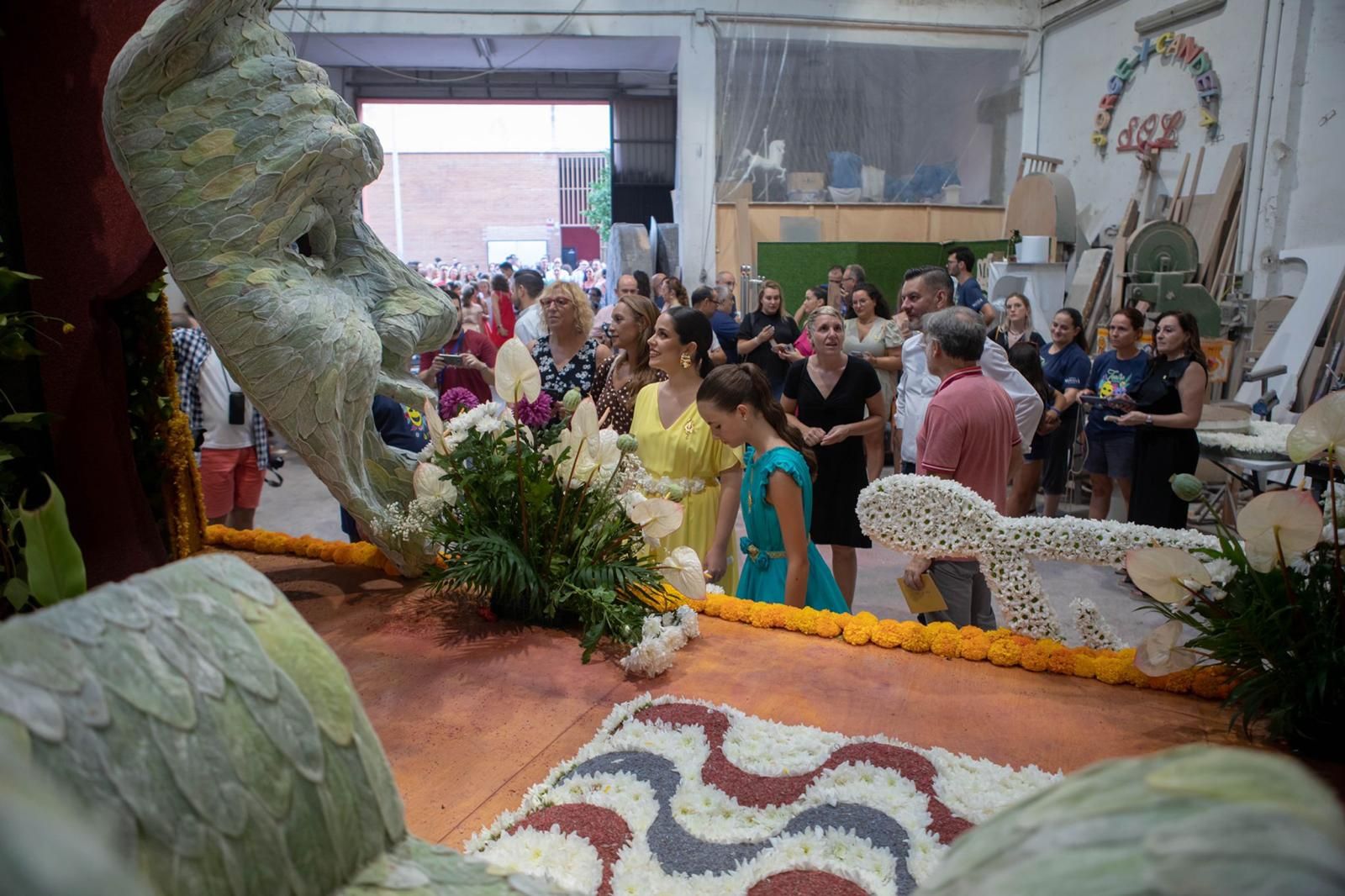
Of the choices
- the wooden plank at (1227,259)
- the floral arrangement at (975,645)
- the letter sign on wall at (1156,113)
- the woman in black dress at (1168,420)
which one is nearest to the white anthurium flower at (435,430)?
the floral arrangement at (975,645)

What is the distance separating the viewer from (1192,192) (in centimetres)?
970

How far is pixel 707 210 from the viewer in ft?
40.5

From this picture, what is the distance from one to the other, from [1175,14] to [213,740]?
12.1m

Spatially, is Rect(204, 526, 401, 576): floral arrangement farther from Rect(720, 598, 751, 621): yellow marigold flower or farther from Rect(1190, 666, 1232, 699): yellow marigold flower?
Rect(1190, 666, 1232, 699): yellow marigold flower

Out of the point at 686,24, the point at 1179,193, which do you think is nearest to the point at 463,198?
the point at 686,24

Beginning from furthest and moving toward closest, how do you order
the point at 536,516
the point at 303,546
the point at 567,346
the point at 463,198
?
the point at 463,198 → the point at 567,346 → the point at 303,546 → the point at 536,516

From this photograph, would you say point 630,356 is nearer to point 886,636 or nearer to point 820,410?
point 820,410

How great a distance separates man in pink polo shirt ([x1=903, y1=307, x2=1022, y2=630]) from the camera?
326cm

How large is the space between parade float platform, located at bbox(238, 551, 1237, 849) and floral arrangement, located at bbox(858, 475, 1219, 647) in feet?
0.67

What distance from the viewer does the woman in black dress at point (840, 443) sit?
13.9 ft

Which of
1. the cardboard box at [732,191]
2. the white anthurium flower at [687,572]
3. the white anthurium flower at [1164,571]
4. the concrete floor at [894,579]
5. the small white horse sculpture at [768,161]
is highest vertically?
the small white horse sculpture at [768,161]

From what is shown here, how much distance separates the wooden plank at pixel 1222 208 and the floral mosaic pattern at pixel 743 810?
8786mm

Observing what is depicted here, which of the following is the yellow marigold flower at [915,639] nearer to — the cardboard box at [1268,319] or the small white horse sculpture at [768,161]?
the cardboard box at [1268,319]

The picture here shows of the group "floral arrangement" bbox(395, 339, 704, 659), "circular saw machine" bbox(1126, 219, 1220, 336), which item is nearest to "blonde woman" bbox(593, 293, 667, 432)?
"floral arrangement" bbox(395, 339, 704, 659)
